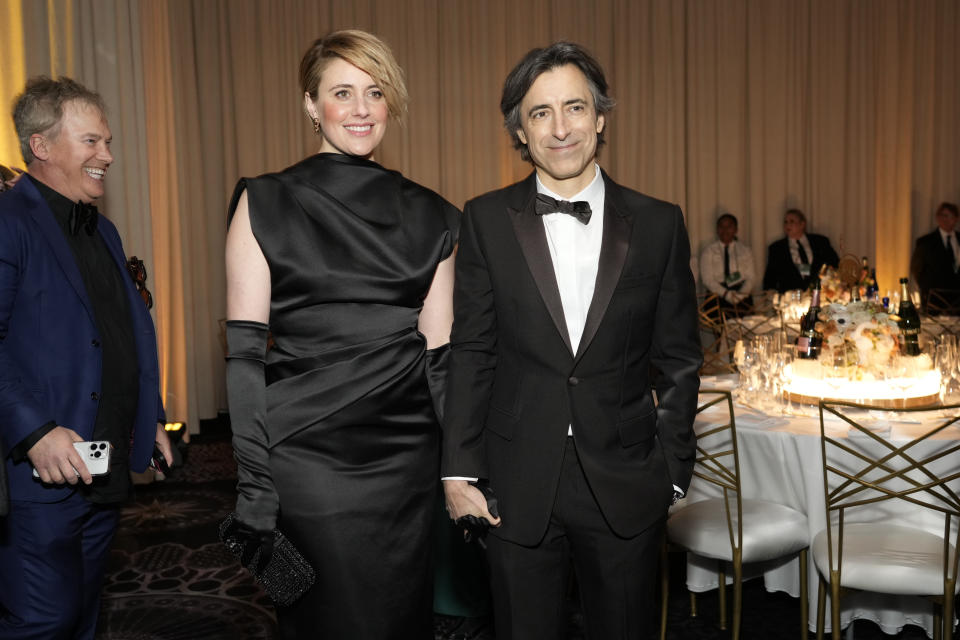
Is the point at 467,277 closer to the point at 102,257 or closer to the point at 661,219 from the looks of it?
the point at 661,219

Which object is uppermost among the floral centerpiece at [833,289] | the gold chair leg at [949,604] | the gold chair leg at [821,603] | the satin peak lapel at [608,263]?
the satin peak lapel at [608,263]

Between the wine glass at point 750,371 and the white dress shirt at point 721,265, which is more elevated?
the white dress shirt at point 721,265

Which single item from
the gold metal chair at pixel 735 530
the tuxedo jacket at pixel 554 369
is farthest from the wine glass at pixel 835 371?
the tuxedo jacket at pixel 554 369

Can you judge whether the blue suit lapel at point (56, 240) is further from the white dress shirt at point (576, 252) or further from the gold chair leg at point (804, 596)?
the gold chair leg at point (804, 596)

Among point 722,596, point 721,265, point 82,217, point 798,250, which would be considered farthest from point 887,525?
point 798,250

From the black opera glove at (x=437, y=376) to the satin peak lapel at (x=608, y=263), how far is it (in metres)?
0.38

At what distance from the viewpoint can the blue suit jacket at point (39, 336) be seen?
2373 mm

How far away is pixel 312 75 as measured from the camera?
212 cm

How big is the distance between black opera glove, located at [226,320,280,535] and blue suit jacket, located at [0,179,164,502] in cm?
76

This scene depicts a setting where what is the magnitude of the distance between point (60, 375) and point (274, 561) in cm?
94

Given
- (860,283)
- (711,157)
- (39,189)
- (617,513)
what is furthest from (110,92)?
(711,157)

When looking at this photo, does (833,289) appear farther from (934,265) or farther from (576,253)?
(576,253)

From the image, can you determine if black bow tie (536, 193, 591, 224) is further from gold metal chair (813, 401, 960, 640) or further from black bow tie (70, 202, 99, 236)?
black bow tie (70, 202, 99, 236)

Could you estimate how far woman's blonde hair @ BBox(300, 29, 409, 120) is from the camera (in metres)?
2.07
